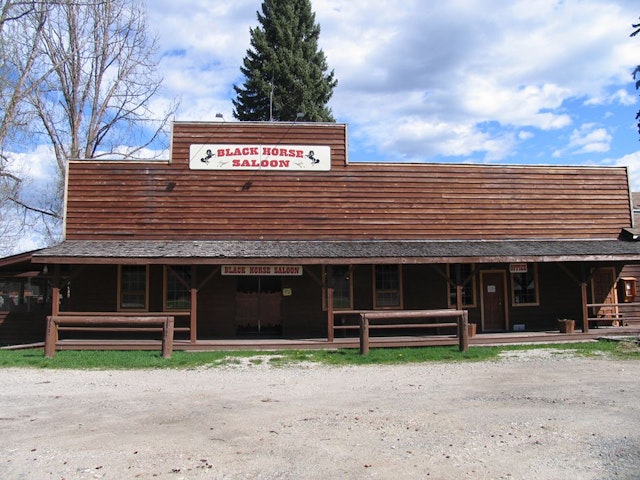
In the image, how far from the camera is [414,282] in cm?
1666

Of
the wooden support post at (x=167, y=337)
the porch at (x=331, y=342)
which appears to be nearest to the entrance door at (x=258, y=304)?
the porch at (x=331, y=342)

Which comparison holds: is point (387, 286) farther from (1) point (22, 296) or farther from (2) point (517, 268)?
(1) point (22, 296)

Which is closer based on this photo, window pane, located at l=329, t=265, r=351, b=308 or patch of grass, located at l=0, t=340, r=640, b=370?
patch of grass, located at l=0, t=340, r=640, b=370

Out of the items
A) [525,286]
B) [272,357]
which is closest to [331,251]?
[272,357]

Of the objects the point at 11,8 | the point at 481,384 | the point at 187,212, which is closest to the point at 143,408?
the point at 481,384

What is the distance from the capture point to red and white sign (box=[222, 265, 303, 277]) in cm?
1516

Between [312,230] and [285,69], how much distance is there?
19692mm

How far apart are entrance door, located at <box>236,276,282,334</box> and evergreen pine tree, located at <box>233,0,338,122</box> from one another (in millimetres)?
18451

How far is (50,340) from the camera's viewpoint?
42.5 ft

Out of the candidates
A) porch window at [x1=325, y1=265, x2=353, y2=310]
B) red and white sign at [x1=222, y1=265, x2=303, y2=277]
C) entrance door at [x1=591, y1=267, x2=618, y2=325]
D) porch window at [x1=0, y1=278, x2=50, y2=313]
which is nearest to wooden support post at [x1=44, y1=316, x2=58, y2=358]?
porch window at [x1=0, y1=278, x2=50, y2=313]

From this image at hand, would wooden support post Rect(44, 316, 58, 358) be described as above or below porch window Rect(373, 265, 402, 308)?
below

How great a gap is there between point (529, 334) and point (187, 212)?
1051 centimetres

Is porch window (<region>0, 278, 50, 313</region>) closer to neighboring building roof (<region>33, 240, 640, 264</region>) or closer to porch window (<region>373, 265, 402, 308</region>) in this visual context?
neighboring building roof (<region>33, 240, 640, 264</region>)

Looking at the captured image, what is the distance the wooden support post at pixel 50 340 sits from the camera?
1291cm
